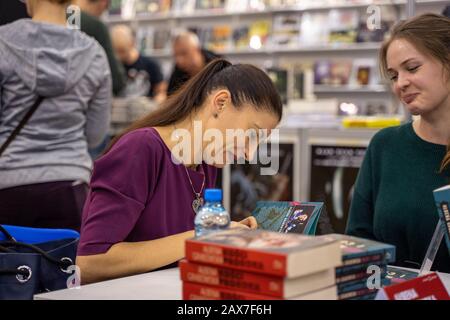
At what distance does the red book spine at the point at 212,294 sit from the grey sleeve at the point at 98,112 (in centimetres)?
158

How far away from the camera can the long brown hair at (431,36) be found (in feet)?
6.98

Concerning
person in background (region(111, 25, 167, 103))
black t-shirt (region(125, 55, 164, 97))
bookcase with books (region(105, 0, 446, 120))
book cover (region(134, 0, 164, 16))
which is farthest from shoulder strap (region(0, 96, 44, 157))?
book cover (region(134, 0, 164, 16))

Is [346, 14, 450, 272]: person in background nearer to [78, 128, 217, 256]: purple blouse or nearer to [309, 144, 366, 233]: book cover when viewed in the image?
[78, 128, 217, 256]: purple blouse

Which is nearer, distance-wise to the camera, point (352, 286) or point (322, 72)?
point (352, 286)

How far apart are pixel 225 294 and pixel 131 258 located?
568 millimetres

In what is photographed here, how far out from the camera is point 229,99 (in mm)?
1802

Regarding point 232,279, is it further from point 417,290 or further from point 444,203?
point 444,203

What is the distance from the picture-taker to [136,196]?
1716 mm

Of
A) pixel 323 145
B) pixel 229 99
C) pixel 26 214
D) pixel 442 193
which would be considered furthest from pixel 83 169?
pixel 323 145

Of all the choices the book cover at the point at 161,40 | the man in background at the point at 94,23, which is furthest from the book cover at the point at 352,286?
the book cover at the point at 161,40

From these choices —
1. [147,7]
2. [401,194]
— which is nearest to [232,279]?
[401,194]

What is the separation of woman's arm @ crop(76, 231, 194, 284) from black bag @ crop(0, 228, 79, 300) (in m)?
0.06

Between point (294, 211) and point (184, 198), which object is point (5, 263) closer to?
point (184, 198)

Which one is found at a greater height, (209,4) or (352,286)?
(209,4)
